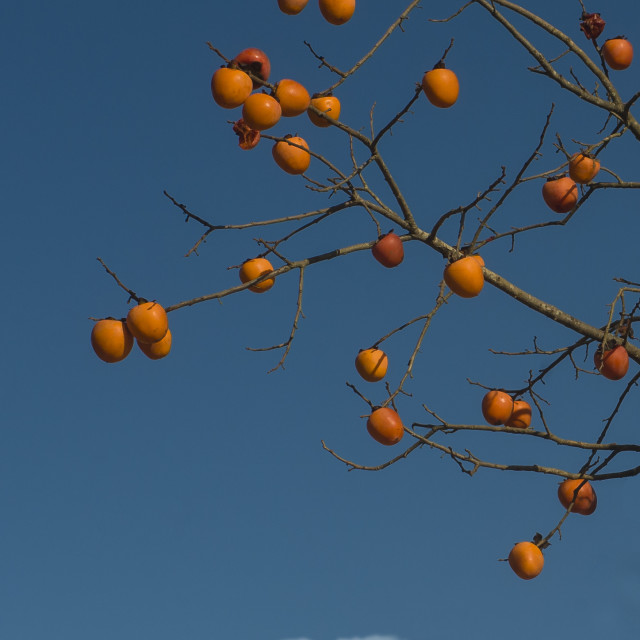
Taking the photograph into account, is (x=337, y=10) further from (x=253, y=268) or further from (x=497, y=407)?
(x=497, y=407)

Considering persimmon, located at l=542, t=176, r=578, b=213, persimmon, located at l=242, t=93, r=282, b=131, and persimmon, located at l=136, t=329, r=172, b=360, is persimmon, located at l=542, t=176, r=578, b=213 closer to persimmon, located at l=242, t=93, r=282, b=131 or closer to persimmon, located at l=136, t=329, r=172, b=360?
persimmon, located at l=242, t=93, r=282, b=131

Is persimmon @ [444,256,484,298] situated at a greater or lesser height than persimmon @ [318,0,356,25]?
lesser

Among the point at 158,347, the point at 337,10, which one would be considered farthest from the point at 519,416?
the point at 337,10

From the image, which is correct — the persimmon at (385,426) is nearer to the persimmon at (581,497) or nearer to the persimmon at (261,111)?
the persimmon at (581,497)

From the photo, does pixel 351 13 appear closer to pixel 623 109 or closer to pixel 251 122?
pixel 251 122

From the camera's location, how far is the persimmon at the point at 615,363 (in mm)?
4922

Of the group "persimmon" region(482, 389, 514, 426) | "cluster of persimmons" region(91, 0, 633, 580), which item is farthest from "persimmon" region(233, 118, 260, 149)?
"persimmon" region(482, 389, 514, 426)

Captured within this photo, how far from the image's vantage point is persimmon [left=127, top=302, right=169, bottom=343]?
402 centimetres

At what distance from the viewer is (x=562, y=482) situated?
4.95 m

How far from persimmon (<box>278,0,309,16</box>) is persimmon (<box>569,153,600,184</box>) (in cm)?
178

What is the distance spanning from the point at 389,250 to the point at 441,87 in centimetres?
87

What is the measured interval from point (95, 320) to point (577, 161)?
2.79m

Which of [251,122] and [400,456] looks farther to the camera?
[400,456]

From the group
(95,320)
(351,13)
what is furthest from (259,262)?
(351,13)
